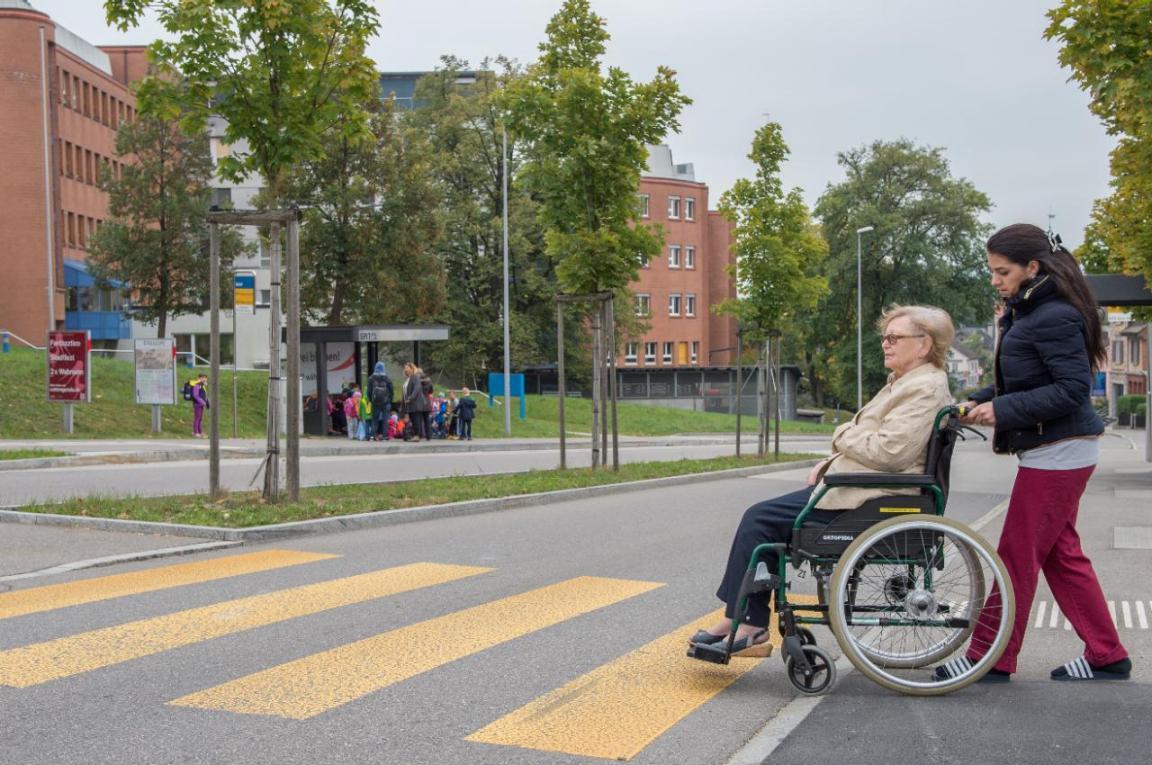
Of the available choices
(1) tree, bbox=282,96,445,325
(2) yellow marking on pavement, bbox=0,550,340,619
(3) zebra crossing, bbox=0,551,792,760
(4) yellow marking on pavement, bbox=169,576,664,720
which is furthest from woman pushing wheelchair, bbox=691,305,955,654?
(1) tree, bbox=282,96,445,325

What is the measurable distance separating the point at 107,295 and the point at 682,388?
100 feet

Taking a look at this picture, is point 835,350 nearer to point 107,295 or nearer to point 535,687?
point 107,295

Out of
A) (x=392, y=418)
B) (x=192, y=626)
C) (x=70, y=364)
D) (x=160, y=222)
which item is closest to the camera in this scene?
(x=192, y=626)

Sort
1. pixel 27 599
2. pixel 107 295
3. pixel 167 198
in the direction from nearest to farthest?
1. pixel 27 599
2. pixel 167 198
3. pixel 107 295

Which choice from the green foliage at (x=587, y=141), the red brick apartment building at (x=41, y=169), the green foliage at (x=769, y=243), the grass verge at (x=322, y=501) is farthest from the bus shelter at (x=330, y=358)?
the red brick apartment building at (x=41, y=169)

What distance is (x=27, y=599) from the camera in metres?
7.97

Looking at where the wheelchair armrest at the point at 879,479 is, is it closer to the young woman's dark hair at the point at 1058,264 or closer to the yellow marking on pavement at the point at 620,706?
the young woman's dark hair at the point at 1058,264

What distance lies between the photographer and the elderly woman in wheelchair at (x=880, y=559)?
5320mm

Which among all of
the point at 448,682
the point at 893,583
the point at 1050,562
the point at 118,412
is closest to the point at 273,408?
the point at 448,682

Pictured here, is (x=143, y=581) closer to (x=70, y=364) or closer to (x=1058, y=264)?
(x=1058, y=264)

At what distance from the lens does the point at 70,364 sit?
1090 inches

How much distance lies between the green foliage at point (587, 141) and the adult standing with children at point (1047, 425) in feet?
44.6

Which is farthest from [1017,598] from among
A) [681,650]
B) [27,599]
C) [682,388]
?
[682,388]

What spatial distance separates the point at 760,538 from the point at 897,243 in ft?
221
